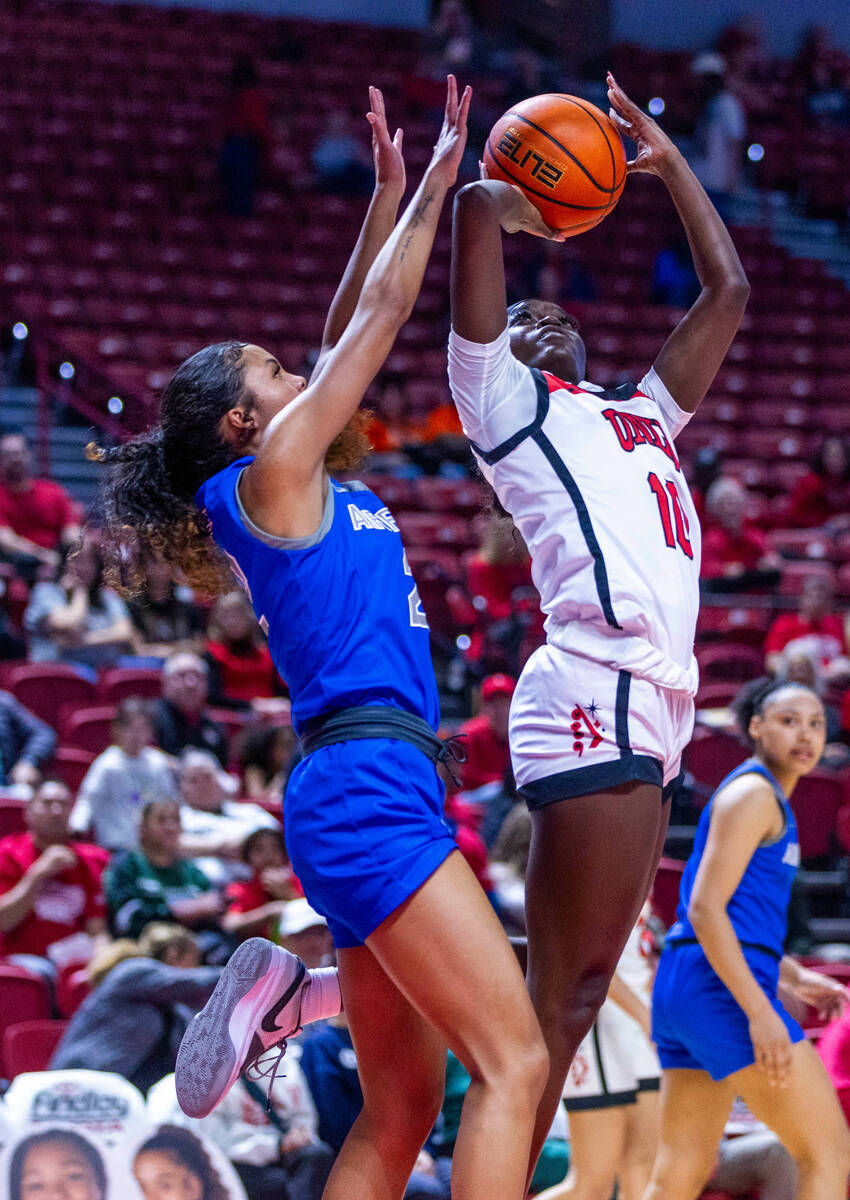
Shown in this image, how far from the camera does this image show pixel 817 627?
336 inches

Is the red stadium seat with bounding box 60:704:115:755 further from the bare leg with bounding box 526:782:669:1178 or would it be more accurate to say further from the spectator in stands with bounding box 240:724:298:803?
the bare leg with bounding box 526:782:669:1178

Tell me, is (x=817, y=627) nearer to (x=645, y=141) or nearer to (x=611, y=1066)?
(x=611, y=1066)

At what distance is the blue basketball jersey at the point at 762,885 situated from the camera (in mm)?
4129

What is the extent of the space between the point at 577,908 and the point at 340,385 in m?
1.00

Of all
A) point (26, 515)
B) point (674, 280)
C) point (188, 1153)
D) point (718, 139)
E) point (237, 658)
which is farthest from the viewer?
point (718, 139)

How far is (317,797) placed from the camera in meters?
2.58

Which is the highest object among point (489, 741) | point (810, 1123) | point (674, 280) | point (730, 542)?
point (674, 280)

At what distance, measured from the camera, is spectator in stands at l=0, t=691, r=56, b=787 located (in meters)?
6.73

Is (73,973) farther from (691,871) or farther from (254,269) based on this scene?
A: (254,269)

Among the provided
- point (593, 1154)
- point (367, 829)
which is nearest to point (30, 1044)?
point (593, 1154)

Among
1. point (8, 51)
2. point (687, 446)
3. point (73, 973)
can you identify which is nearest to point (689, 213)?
point (73, 973)

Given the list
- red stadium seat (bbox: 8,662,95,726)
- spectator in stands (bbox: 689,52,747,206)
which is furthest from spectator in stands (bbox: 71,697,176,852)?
spectator in stands (bbox: 689,52,747,206)

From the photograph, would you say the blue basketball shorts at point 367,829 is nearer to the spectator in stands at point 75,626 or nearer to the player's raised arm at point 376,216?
the player's raised arm at point 376,216

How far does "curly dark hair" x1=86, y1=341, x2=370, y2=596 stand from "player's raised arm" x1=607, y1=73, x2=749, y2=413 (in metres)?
0.66
